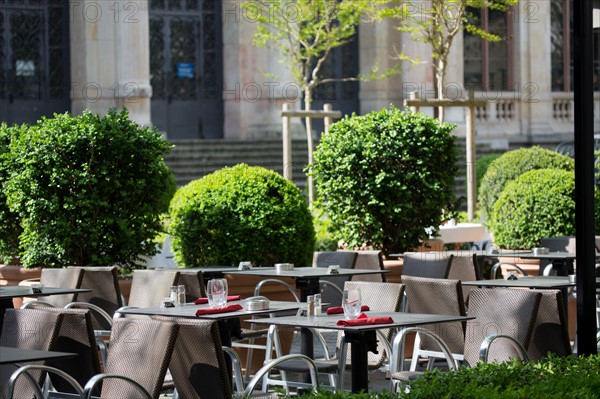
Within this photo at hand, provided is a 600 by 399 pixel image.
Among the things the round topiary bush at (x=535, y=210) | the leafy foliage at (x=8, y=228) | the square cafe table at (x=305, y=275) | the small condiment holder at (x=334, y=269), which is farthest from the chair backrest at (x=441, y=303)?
the round topiary bush at (x=535, y=210)

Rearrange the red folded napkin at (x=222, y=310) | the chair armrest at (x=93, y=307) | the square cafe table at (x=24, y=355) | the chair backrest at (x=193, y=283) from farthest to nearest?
1. the chair backrest at (x=193, y=283)
2. the chair armrest at (x=93, y=307)
3. the red folded napkin at (x=222, y=310)
4. the square cafe table at (x=24, y=355)

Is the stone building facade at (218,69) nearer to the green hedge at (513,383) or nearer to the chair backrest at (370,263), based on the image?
the chair backrest at (370,263)

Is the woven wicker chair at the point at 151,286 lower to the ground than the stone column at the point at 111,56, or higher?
lower

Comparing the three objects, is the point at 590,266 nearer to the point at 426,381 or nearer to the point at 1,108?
the point at 426,381

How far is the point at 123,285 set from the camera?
41.5 feet

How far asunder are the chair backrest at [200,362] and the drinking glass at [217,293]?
1.44 metres

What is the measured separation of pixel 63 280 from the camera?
1116cm

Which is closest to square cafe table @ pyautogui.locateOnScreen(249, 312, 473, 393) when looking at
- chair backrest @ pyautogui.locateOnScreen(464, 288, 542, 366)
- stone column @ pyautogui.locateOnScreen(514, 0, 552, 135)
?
chair backrest @ pyautogui.locateOnScreen(464, 288, 542, 366)

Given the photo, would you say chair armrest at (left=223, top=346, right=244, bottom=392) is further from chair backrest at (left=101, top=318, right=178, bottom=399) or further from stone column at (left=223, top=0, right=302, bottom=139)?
stone column at (left=223, top=0, right=302, bottom=139)

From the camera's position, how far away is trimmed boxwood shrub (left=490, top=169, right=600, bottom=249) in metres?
16.2

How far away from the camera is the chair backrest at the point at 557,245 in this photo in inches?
568

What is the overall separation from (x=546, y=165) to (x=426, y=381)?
14667 millimetres

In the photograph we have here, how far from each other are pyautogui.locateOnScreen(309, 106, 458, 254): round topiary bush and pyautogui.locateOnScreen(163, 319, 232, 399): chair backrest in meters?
7.76

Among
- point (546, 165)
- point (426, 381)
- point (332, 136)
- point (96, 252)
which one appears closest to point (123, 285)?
point (96, 252)
